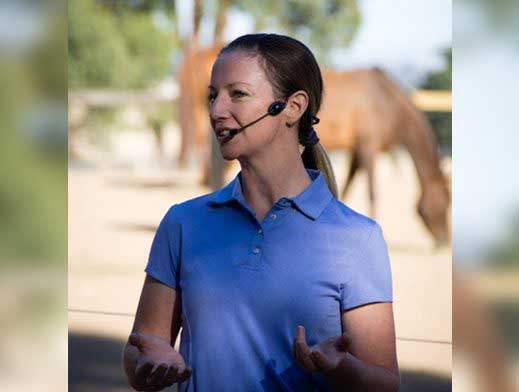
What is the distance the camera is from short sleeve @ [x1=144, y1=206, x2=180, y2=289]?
734 millimetres

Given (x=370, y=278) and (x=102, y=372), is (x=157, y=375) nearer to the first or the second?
(x=370, y=278)

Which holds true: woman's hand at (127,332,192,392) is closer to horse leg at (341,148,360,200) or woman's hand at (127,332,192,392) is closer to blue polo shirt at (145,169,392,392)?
blue polo shirt at (145,169,392,392)

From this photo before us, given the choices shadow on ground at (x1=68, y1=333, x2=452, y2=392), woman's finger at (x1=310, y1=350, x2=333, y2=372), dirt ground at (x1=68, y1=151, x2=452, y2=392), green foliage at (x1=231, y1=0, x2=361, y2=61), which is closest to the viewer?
woman's finger at (x1=310, y1=350, x2=333, y2=372)

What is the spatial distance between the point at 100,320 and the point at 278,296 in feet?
9.90

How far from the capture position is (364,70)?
4.27 m

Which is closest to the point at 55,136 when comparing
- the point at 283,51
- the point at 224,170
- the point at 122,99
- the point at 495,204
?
the point at 495,204

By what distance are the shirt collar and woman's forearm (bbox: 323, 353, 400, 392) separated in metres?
0.11

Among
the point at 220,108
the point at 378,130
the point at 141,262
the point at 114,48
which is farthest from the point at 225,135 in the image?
the point at 114,48

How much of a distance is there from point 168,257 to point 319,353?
0.15 meters

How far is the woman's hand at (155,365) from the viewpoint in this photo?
0.69 metres

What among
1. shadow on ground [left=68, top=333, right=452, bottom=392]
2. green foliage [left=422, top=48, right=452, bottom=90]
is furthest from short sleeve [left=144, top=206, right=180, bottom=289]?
green foliage [left=422, top=48, right=452, bottom=90]

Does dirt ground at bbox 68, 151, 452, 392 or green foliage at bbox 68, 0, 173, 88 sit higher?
green foliage at bbox 68, 0, 173, 88

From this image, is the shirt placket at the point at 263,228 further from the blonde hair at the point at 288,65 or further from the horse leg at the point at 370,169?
the horse leg at the point at 370,169

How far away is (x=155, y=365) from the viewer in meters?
0.69
